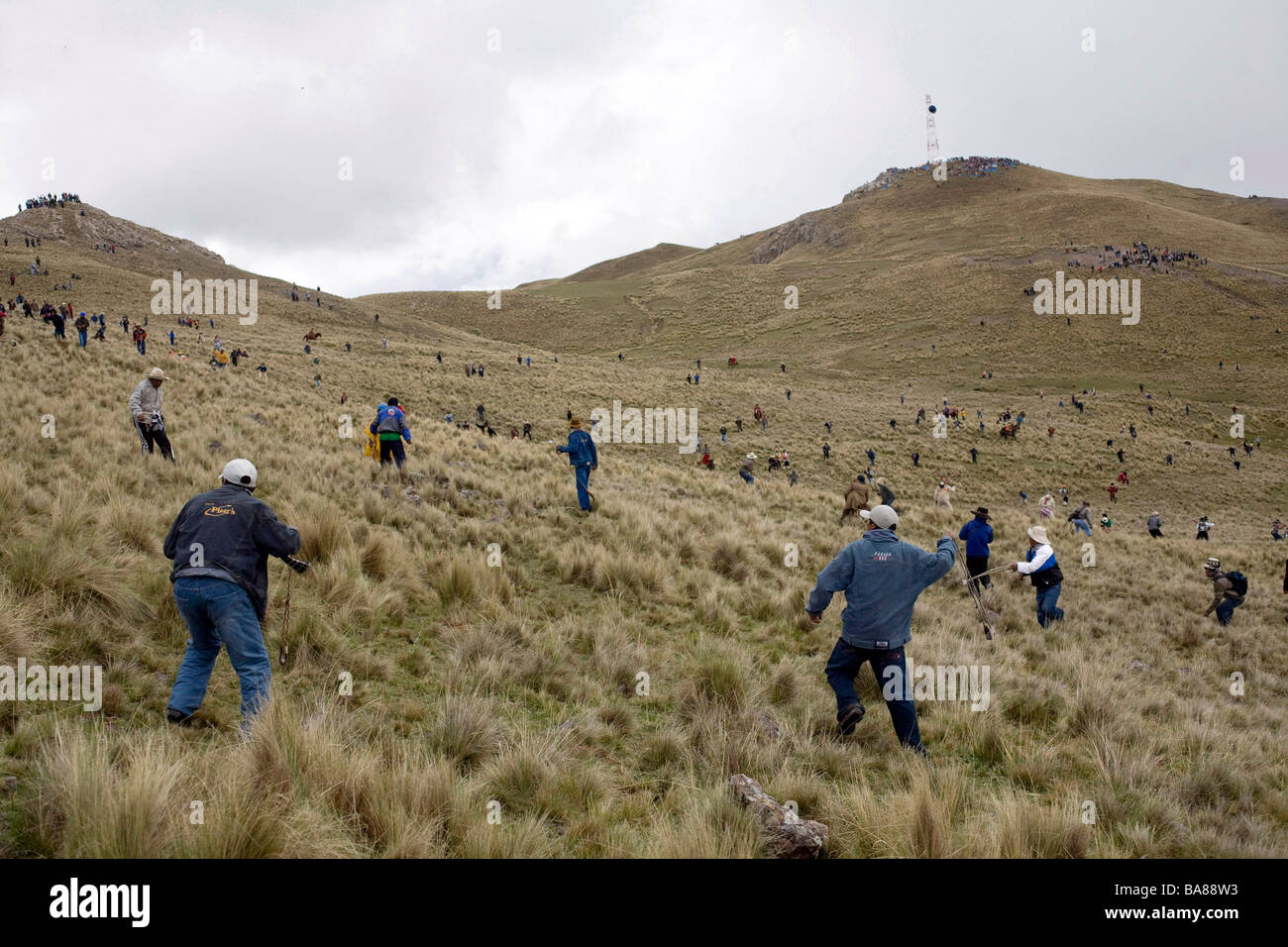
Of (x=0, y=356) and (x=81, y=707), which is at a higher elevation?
(x=0, y=356)

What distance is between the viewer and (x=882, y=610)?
16.4 feet

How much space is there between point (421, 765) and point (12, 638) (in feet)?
9.88

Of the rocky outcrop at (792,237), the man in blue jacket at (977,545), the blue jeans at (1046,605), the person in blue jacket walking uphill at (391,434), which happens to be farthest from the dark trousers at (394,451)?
the rocky outcrop at (792,237)

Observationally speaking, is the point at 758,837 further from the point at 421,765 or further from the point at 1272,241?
the point at 1272,241

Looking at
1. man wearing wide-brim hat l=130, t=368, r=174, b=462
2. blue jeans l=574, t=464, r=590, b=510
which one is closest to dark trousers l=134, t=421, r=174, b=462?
man wearing wide-brim hat l=130, t=368, r=174, b=462

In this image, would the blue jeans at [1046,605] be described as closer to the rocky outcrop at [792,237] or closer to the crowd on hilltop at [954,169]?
the rocky outcrop at [792,237]

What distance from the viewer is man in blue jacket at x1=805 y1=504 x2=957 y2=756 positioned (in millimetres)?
4891

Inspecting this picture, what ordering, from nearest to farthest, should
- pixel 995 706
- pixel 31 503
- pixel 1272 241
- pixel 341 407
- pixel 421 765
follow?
1. pixel 421 765
2. pixel 995 706
3. pixel 31 503
4. pixel 341 407
5. pixel 1272 241

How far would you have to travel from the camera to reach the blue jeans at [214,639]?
4.16 metres

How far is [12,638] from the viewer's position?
14.0 feet

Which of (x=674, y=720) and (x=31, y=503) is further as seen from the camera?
(x=31, y=503)

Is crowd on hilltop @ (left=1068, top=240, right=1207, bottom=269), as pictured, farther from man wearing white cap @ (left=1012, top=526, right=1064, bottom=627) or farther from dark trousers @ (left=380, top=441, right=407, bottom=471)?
dark trousers @ (left=380, top=441, right=407, bottom=471)
